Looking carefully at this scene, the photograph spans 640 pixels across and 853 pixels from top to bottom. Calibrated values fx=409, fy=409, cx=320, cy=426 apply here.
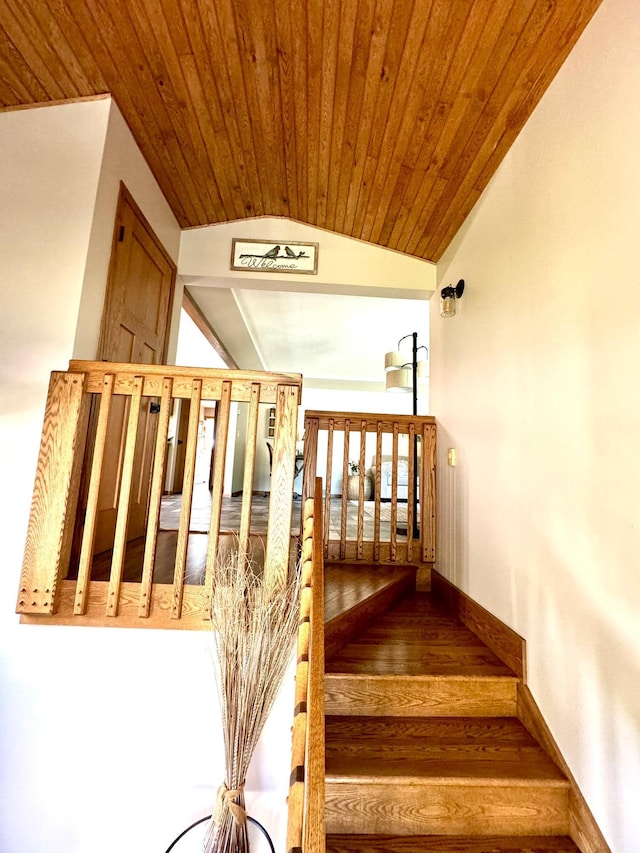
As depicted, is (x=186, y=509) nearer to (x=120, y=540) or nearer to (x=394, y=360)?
(x=120, y=540)

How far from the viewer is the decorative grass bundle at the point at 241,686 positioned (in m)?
1.53

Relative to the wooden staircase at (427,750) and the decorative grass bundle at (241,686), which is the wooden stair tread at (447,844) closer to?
the wooden staircase at (427,750)

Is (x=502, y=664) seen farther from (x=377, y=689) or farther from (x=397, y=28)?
(x=397, y=28)

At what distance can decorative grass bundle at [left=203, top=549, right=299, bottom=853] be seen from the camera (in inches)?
60.4

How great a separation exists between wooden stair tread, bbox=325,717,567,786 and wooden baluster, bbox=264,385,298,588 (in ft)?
2.38

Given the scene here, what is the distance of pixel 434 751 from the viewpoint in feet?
5.53

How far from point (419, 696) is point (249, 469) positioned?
1.32 meters

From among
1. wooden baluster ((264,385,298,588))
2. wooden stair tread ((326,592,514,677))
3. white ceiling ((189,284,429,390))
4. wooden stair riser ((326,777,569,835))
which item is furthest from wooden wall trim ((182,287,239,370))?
wooden stair riser ((326,777,569,835))

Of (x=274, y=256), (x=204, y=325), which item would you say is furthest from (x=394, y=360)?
(x=204, y=325)

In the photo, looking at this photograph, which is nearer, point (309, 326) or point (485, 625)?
point (485, 625)

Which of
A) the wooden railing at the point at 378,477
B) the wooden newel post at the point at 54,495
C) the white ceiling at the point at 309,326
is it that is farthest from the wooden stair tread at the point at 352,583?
the white ceiling at the point at 309,326

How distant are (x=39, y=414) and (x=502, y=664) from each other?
2.57m

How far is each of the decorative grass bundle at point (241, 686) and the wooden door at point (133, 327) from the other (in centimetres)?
120

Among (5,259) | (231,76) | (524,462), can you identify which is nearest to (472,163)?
(231,76)
